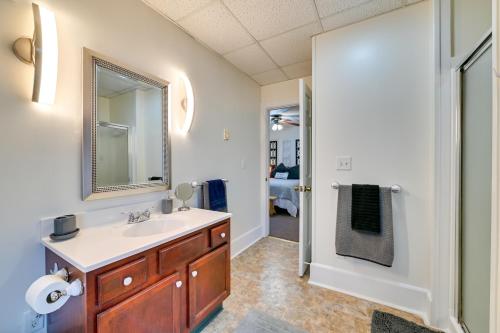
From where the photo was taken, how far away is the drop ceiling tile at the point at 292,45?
6.52ft

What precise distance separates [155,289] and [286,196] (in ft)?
12.3

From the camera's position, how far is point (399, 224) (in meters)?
1.76

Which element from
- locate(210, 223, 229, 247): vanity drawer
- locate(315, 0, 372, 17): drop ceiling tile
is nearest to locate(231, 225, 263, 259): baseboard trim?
locate(210, 223, 229, 247): vanity drawer

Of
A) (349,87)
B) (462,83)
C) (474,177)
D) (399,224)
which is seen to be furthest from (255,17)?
(399,224)

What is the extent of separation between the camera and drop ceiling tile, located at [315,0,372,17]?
1633 mm

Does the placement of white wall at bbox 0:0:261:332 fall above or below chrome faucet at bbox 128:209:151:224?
above

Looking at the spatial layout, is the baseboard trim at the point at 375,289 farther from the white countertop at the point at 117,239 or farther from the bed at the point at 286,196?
the bed at the point at 286,196

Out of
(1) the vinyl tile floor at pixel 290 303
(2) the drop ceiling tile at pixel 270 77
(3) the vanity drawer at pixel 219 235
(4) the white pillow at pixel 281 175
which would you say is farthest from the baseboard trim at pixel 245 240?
(4) the white pillow at pixel 281 175

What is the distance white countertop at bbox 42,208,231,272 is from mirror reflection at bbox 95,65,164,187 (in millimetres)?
313

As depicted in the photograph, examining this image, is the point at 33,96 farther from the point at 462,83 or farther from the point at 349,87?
the point at 462,83

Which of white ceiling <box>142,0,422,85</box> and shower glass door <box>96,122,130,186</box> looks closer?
shower glass door <box>96,122,130,186</box>

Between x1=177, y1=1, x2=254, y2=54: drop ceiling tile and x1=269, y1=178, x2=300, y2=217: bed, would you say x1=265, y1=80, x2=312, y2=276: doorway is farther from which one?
x1=177, y1=1, x2=254, y2=54: drop ceiling tile

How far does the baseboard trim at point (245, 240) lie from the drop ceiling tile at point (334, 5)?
2478mm

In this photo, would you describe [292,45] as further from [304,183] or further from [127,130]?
[127,130]
